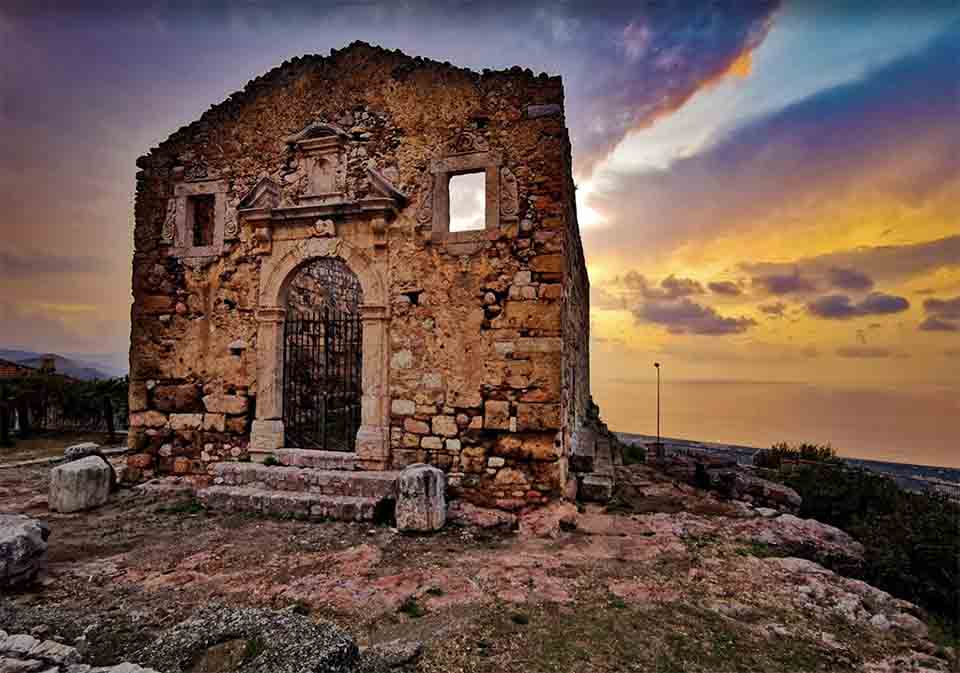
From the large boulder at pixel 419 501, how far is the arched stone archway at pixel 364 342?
1.02 m

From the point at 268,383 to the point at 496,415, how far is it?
3469 mm

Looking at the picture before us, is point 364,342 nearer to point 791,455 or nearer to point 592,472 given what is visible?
point 592,472

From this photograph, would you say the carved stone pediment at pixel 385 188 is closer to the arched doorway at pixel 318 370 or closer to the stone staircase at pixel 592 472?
the arched doorway at pixel 318 370

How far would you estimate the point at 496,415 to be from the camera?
646 cm

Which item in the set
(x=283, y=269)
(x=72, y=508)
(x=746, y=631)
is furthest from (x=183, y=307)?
(x=746, y=631)

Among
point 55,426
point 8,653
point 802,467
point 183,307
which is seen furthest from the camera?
point 55,426

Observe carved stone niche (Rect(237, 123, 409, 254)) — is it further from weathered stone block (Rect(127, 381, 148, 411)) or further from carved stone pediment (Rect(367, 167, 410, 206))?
weathered stone block (Rect(127, 381, 148, 411))

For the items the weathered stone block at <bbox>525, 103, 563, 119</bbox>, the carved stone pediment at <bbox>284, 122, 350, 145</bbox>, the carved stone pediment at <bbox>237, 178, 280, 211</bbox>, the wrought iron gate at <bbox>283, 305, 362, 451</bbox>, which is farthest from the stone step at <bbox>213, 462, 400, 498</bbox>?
the weathered stone block at <bbox>525, 103, 563, 119</bbox>

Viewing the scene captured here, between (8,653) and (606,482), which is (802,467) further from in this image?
(8,653)

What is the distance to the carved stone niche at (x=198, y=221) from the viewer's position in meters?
7.78

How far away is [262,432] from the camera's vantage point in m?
7.32

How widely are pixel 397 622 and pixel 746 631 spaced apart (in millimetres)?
2583

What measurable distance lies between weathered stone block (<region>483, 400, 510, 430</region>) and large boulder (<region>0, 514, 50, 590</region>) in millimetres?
4612

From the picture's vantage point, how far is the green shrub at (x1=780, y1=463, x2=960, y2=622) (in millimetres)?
4812
